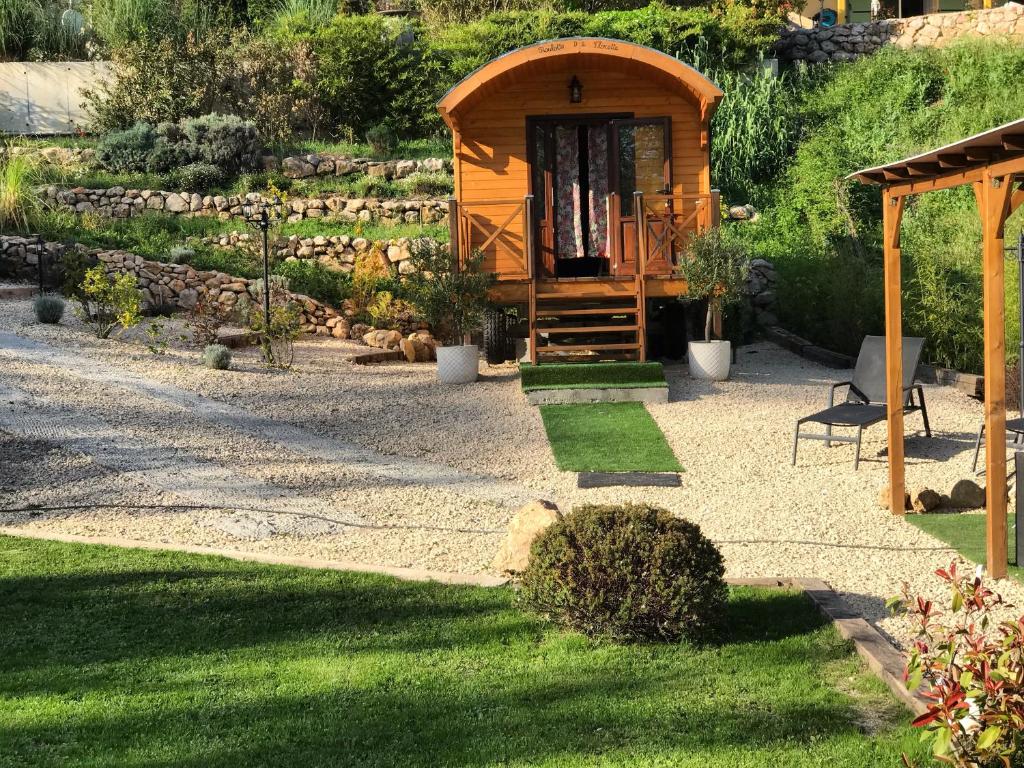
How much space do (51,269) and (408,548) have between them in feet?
33.8

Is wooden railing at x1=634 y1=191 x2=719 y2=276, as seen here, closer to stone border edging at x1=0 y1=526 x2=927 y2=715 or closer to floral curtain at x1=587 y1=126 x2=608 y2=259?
floral curtain at x1=587 y1=126 x2=608 y2=259

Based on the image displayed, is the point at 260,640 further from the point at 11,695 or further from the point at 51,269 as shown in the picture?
the point at 51,269

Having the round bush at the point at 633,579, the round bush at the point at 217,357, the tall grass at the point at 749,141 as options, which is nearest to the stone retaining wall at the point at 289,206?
the tall grass at the point at 749,141

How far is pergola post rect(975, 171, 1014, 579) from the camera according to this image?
20.5 feet

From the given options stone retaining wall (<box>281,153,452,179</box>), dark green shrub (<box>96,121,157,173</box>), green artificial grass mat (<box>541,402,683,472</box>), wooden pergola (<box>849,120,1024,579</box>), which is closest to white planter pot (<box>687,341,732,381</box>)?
green artificial grass mat (<box>541,402,683,472</box>)

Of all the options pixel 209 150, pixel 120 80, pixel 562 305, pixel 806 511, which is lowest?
pixel 806 511

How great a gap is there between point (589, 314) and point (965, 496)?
5868mm

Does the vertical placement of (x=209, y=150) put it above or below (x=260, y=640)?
above

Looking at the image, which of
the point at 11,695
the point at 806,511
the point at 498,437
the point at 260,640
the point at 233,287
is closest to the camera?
the point at 11,695

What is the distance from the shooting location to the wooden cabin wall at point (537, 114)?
46.7ft

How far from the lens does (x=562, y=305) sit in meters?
14.2

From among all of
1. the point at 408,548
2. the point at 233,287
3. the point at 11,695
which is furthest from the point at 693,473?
the point at 233,287

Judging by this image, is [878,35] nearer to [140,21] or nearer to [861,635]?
[140,21]

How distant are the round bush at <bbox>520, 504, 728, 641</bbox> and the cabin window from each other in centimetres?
946
